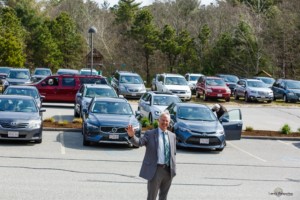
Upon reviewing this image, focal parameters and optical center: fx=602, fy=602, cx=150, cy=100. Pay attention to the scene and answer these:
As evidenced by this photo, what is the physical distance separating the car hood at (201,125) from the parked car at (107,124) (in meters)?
1.49

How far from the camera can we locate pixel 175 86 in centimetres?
3950

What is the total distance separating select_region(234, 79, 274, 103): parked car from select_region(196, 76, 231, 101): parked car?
4.89ft

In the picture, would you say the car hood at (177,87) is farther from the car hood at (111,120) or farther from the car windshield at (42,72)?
the car hood at (111,120)

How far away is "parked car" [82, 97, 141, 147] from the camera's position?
18312 mm

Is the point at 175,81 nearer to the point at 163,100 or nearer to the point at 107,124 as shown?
the point at 163,100

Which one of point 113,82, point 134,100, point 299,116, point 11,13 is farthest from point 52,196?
point 11,13

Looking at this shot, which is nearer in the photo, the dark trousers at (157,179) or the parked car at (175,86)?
the dark trousers at (157,179)

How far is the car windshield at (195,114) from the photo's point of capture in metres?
20.1

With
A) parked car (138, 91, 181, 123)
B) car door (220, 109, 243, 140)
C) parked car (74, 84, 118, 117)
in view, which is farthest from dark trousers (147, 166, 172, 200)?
parked car (74, 84, 118, 117)

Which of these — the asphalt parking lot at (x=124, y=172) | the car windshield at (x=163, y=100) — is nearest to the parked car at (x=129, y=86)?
the car windshield at (x=163, y=100)

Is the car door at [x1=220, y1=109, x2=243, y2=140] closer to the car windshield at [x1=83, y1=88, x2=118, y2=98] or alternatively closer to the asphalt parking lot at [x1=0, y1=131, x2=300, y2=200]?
the asphalt parking lot at [x1=0, y1=131, x2=300, y2=200]

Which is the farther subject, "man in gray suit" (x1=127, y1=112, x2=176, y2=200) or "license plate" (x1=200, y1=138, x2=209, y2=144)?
"license plate" (x1=200, y1=138, x2=209, y2=144)

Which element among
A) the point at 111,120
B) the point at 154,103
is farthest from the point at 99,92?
the point at 111,120

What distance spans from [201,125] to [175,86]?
20.5 metres
